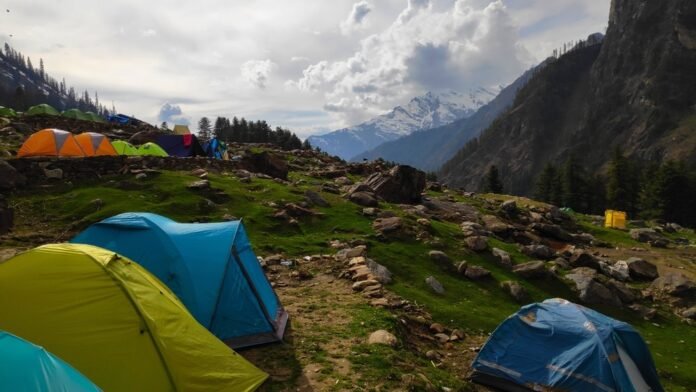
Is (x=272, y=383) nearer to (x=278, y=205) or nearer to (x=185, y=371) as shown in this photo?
(x=185, y=371)

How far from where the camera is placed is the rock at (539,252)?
26859mm

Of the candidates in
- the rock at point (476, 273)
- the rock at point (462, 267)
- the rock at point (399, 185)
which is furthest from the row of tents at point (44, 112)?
the rock at point (476, 273)

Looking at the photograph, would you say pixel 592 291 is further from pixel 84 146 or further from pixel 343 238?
pixel 84 146

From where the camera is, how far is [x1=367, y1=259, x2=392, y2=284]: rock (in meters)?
17.9

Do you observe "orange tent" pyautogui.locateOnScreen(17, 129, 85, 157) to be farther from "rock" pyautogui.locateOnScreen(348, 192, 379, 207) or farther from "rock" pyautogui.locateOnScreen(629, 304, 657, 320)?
"rock" pyautogui.locateOnScreen(629, 304, 657, 320)

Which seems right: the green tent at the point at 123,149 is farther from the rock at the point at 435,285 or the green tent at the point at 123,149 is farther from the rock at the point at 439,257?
the rock at the point at 435,285

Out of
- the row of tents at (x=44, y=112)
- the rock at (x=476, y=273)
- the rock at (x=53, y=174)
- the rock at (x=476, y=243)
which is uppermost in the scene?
the row of tents at (x=44, y=112)

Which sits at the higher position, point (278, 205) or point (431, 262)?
point (278, 205)

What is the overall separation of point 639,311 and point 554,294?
151 inches

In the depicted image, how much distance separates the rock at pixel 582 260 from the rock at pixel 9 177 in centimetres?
3016

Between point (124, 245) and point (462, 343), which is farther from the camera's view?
point (462, 343)

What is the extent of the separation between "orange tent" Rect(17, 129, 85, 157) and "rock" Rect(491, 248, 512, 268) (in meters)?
27.4

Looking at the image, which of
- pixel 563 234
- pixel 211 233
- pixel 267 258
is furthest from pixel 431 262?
pixel 563 234

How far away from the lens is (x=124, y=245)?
11.5 metres
